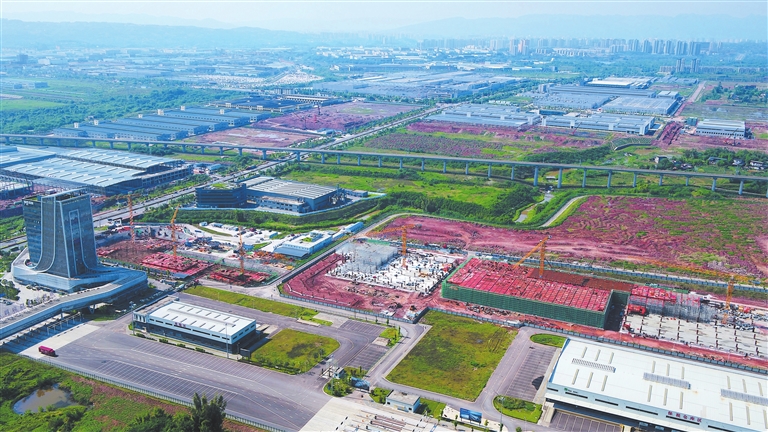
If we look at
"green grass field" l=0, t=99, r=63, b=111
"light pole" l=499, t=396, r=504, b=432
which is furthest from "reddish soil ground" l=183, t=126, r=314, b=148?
"light pole" l=499, t=396, r=504, b=432

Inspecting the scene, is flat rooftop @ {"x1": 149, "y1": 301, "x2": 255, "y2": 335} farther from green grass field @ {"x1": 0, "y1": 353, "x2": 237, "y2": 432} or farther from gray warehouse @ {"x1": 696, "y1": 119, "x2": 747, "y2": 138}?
gray warehouse @ {"x1": 696, "y1": 119, "x2": 747, "y2": 138}

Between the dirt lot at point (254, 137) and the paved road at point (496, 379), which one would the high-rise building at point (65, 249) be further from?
the dirt lot at point (254, 137)

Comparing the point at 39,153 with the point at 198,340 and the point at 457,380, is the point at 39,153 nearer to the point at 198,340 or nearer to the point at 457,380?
the point at 198,340

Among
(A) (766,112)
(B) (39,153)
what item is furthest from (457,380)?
(A) (766,112)

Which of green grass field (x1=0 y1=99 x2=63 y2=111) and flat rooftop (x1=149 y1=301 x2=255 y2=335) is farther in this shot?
green grass field (x1=0 y1=99 x2=63 y2=111)

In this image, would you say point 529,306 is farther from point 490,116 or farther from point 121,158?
point 490,116

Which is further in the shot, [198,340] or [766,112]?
[766,112]

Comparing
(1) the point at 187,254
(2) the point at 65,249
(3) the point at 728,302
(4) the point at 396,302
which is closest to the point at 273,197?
(1) the point at 187,254
